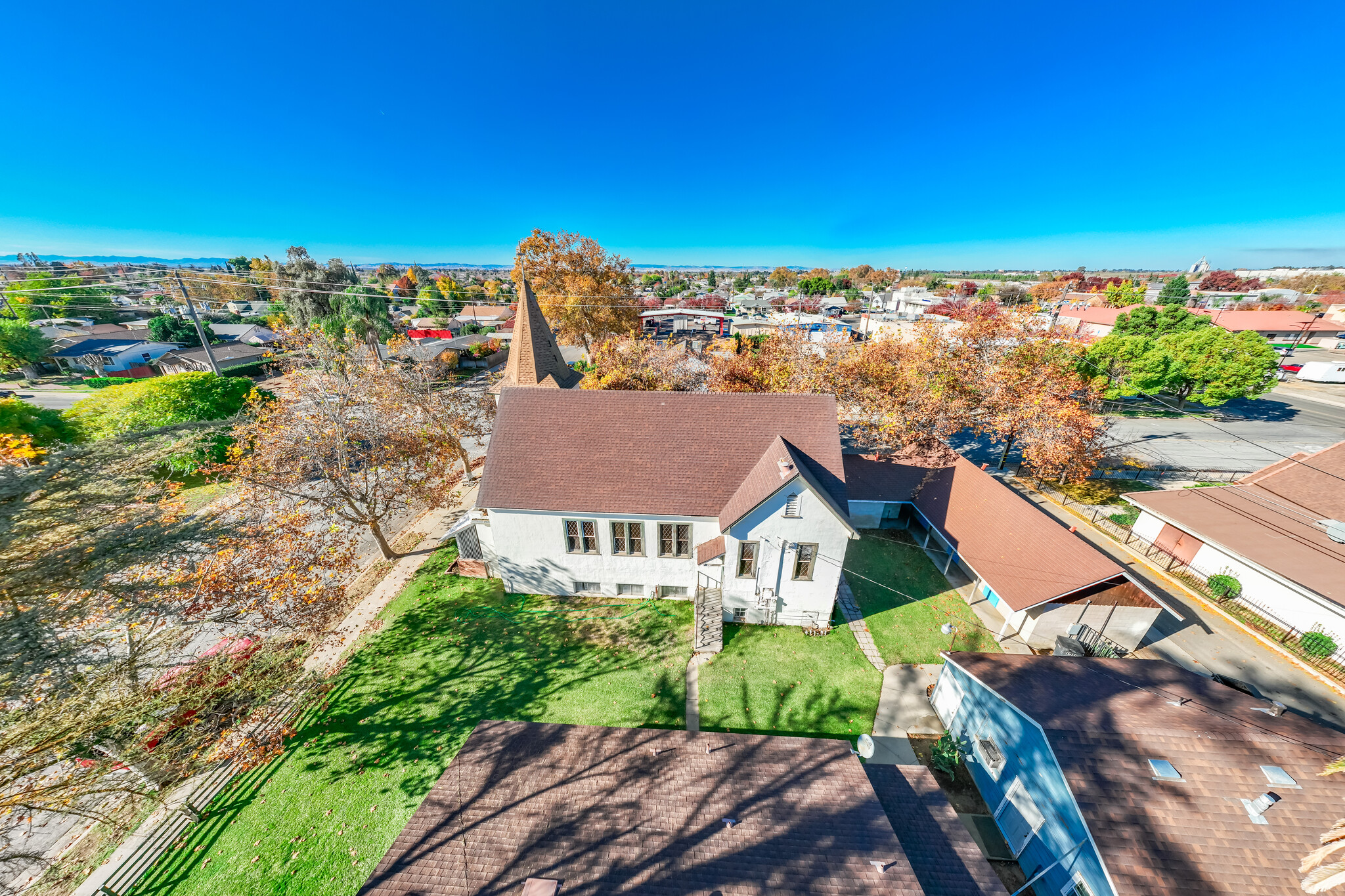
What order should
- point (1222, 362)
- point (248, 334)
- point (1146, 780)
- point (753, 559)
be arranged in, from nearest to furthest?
point (1146, 780) → point (753, 559) → point (1222, 362) → point (248, 334)

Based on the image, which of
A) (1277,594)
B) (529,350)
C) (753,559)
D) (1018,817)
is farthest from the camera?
(529,350)

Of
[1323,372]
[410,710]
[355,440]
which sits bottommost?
[410,710]

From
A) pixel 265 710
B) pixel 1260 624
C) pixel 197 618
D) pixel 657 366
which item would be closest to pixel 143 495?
pixel 197 618

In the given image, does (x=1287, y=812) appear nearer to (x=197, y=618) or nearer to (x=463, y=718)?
(x=463, y=718)

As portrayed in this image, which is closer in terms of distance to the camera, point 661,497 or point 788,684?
point 788,684

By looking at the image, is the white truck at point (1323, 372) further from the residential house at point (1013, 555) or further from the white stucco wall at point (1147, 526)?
the residential house at point (1013, 555)

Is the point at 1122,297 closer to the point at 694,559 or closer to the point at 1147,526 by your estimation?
the point at 1147,526

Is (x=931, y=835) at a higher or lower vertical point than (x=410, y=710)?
higher

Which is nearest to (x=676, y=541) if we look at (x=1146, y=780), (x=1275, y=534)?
(x=1146, y=780)
